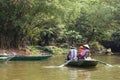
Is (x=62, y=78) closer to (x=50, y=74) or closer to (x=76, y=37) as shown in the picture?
(x=50, y=74)

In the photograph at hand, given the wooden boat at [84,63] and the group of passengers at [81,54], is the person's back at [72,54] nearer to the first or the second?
the group of passengers at [81,54]

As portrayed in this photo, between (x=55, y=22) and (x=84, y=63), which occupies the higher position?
(x=55, y=22)

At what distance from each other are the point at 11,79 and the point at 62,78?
2158 mm

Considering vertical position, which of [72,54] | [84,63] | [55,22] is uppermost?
[55,22]

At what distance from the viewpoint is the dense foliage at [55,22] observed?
87.6 feet

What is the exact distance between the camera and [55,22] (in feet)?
96.6

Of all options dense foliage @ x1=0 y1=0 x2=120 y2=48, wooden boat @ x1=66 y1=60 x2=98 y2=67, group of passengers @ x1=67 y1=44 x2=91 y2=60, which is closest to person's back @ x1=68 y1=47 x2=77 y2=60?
group of passengers @ x1=67 y1=44 x2=91 y2=60

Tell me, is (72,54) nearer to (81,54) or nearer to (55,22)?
(81,54)

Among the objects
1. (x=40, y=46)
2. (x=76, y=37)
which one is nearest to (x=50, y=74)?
(x=40, y=46)

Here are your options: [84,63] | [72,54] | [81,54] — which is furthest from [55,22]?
[84,63]

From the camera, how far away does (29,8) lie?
2658 centimetres

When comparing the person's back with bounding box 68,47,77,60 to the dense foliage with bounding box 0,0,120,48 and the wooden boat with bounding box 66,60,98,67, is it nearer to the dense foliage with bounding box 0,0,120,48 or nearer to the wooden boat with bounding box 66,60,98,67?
the wooden boat with bounding box 66,60,98,67

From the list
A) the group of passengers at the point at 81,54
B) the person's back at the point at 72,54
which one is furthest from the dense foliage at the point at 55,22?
the group of passengers at the point at 81,54

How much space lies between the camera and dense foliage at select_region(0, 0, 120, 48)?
2670 centimetres
